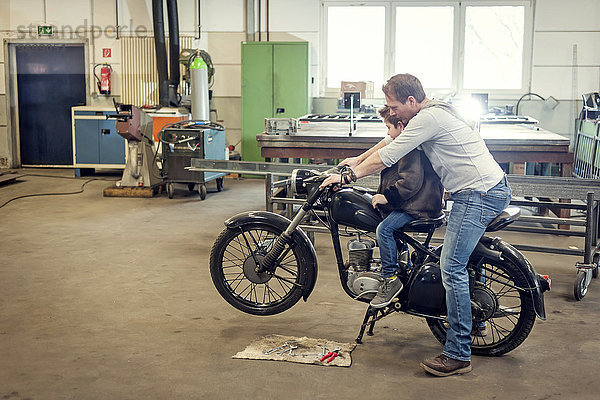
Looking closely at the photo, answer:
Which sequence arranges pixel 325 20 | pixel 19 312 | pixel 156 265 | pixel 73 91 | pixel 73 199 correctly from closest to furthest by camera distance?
pixel 19 312 → pixel 156 265 → pixel 73 199 → pixel 325 20 → pixel 73 91

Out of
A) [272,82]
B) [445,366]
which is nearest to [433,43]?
[272,82]

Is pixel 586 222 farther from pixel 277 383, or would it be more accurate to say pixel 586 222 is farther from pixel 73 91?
pixel 73 91

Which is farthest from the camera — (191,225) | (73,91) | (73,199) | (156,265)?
(73,91)

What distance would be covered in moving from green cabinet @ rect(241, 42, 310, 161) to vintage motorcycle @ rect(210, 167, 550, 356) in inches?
255

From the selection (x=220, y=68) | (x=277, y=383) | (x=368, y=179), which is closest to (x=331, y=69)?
(x=220, y=68)

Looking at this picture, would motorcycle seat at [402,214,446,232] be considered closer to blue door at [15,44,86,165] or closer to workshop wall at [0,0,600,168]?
workshop wall at [0,0,600,168]

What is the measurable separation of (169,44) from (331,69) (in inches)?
94.4

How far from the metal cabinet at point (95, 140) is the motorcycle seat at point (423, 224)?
7.39m

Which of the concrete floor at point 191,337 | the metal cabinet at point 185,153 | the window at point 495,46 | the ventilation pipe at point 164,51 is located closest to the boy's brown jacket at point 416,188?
the concrete floor at point 191,337

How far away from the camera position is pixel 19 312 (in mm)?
4051

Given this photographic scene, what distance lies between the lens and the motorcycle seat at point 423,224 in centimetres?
327

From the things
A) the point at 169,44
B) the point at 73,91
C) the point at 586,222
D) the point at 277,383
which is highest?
the point at 169,44

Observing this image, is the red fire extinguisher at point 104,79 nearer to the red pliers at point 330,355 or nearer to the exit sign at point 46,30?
the exit sign at point 46,30

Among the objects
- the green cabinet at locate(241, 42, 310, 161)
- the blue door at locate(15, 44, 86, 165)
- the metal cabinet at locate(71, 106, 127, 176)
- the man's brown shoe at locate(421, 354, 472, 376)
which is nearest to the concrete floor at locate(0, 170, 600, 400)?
the man's brown shoe at locate(421, 354, 472, 376)
